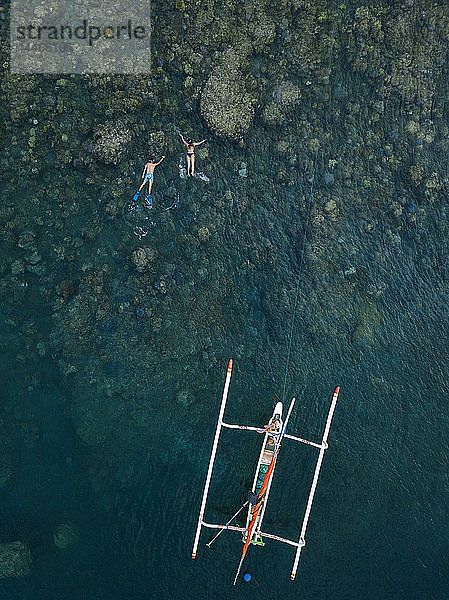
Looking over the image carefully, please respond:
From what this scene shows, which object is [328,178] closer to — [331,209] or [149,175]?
[331,209]

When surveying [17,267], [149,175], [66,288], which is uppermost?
[149,175]

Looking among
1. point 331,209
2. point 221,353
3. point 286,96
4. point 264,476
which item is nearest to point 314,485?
point 264,476

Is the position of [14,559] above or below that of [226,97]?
below

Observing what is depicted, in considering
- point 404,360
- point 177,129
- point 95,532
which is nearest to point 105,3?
point 177,129

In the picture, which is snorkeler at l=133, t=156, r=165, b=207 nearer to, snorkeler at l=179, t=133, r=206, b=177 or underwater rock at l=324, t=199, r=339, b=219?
snorkeler at l=179, t=133, r=206, b=177

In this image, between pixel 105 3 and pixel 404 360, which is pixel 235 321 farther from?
pixel 105 3

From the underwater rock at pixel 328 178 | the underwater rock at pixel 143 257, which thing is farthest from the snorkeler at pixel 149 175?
the underwater rock at pixel 328 178

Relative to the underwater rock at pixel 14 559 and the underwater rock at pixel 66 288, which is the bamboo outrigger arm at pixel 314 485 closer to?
the underwater rock at pixel 14 559

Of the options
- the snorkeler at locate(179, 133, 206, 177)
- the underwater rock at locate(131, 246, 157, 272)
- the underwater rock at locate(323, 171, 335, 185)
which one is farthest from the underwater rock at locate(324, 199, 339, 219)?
the underwater rock at locate(131, 246, 157, 272)
